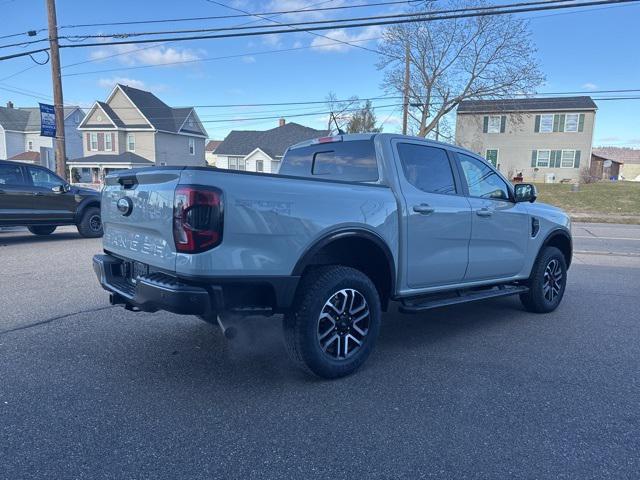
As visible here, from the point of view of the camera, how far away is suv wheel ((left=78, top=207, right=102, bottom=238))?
11406mm

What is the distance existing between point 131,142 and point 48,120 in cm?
2634

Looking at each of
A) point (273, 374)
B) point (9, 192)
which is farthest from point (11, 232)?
point (273, 374)

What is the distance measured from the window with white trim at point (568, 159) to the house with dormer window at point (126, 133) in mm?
29742

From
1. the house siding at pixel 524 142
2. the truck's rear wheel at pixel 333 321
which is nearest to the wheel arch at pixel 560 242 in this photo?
the truck's rear wheel at pixel 333 321

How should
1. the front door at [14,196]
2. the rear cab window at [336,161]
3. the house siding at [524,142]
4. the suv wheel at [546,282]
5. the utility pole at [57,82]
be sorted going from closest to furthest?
the rear cab window at [336,161]
the suv wheel at [546,282]
the front door at [14,196]
the utility pole at [57,82]
the house siding at [524,142]

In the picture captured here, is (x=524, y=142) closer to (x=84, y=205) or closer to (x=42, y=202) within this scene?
(x=84, y=205)

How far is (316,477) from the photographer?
2.55 meters

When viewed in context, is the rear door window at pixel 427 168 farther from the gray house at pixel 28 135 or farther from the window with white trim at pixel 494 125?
the gray house at pixel 28 135

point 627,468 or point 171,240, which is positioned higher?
point 171,240

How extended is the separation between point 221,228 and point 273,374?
142cm

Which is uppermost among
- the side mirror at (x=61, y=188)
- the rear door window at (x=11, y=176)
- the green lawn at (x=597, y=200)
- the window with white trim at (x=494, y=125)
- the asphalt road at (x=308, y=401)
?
→ the window with white trim at (x=494, y=125)

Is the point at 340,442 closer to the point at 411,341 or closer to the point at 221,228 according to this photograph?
the point at 221,228

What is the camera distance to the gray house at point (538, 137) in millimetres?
36188

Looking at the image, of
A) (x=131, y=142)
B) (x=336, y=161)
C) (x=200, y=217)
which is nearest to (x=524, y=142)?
(x=131, y=142)
